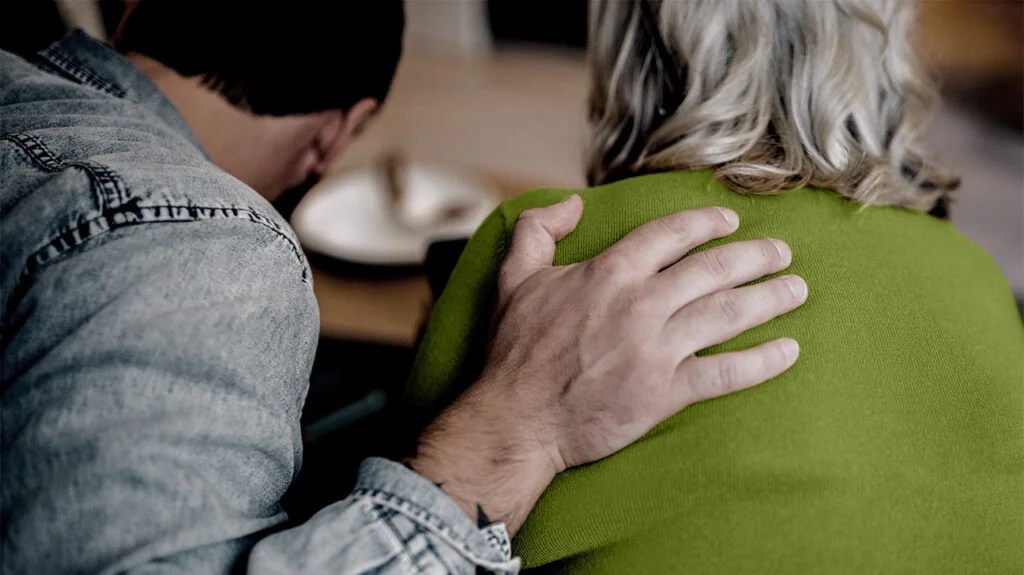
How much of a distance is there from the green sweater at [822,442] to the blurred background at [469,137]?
395 millimetres

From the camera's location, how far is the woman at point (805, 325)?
0.61 m

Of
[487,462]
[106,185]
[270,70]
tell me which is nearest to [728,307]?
[487,462]

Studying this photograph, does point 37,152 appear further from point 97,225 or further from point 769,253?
point 769,253

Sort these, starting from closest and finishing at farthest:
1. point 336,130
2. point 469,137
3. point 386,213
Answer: point 336,130 → point 386,213 → point 469,137

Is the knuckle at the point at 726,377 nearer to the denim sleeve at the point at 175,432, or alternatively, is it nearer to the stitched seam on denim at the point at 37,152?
the denim sleeve at the point at 175,432

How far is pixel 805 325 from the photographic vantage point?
26.3 inches

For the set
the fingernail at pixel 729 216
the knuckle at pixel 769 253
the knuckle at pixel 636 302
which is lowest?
the knuckle at pixel 636 302

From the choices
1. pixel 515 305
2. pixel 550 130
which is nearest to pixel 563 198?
pixel 515 305

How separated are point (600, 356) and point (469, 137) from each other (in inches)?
117

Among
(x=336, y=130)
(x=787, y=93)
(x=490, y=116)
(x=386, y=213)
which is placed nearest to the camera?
(x=787, y=93)

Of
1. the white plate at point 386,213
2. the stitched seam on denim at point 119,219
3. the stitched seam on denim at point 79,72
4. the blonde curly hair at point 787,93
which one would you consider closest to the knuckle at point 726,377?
the blonde curly hair at point 787,93

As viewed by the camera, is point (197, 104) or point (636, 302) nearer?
point (636, 302)

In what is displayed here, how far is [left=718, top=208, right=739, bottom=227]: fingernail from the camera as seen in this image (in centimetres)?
72

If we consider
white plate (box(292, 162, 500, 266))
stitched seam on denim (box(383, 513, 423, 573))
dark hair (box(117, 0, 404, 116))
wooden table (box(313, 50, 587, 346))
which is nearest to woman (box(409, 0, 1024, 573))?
stitched seam on denim (box(383, 513, 423, 573))
